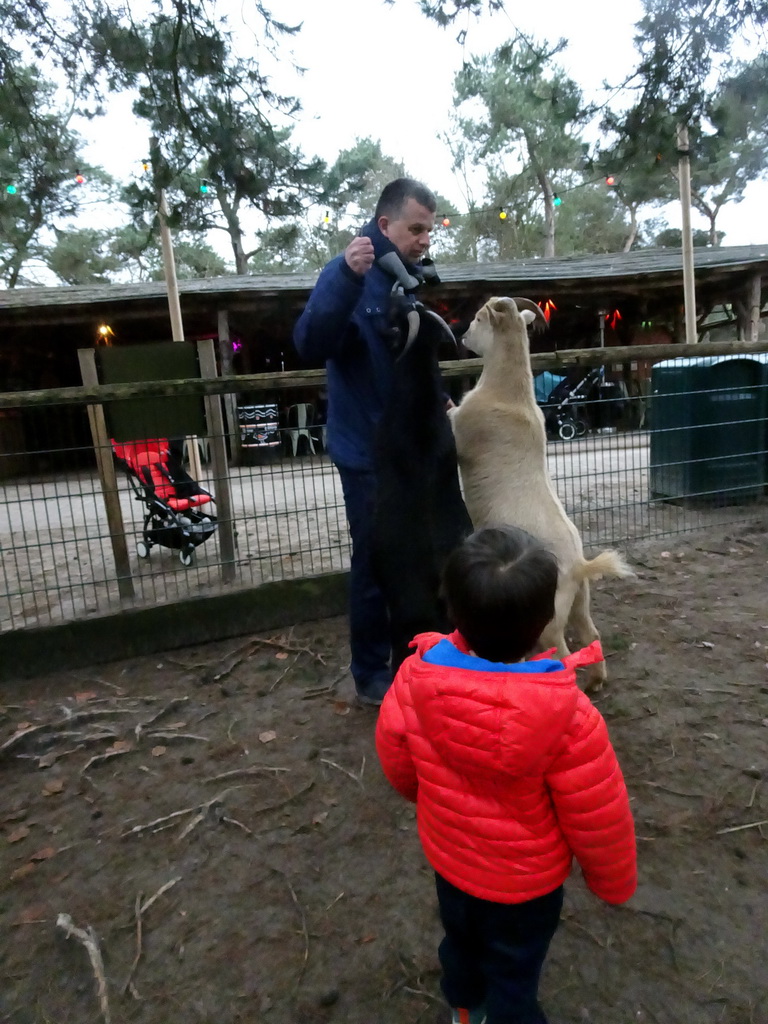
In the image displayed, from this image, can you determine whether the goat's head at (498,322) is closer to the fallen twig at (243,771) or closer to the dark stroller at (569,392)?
the fallen twig at (243,771)

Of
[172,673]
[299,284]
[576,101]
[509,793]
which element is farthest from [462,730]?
[299,284]

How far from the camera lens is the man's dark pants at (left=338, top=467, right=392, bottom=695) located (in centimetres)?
286

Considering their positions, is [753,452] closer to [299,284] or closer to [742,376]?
[742,376]

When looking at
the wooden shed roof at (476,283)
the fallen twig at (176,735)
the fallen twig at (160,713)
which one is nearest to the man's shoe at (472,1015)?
the fallen twig at (176,735)

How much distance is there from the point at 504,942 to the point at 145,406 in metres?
3.72

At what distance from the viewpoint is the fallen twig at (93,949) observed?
5.56ft

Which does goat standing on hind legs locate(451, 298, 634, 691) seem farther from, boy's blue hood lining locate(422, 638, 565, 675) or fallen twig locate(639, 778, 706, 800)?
boy's blue hood lining locate(422, 638, 565, 675)

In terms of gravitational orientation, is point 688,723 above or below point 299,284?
below

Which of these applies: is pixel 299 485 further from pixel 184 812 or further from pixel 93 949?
pixel 93 949

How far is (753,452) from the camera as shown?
568 centimetres

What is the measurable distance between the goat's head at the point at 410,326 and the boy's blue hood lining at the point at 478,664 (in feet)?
4.25

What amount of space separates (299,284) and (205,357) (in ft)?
28.9

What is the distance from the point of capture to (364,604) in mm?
2986

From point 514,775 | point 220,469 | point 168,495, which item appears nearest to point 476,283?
point 168,495
